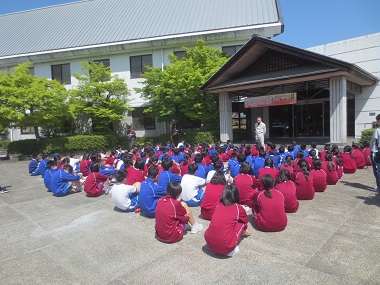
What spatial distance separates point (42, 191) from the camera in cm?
834

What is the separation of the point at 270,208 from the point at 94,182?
479 cm

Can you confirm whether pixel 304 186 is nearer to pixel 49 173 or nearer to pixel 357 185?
pixel 357 185

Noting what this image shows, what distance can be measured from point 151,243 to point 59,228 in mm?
2072

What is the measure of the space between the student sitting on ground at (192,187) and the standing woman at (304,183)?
214cm

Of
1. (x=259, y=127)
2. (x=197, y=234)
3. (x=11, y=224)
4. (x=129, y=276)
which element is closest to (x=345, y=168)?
(x=259, y=127)

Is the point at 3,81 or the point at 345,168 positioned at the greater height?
the point at 3,81

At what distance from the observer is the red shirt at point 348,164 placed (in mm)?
8712

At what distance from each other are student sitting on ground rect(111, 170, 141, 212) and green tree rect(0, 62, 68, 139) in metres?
11.0

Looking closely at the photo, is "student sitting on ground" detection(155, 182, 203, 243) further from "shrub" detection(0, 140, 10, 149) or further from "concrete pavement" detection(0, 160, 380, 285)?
"shrub" detection(0, 140, 10, 149)

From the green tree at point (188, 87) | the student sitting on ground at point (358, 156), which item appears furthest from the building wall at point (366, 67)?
the student sitting on ground at point (358, 156)

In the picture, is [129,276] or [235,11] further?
[235,11]

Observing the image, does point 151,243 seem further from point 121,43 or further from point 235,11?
point 235,11

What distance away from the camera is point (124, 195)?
5.70m

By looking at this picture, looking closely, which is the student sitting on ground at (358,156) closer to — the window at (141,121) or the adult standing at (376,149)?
the adult standing at (376,149)
